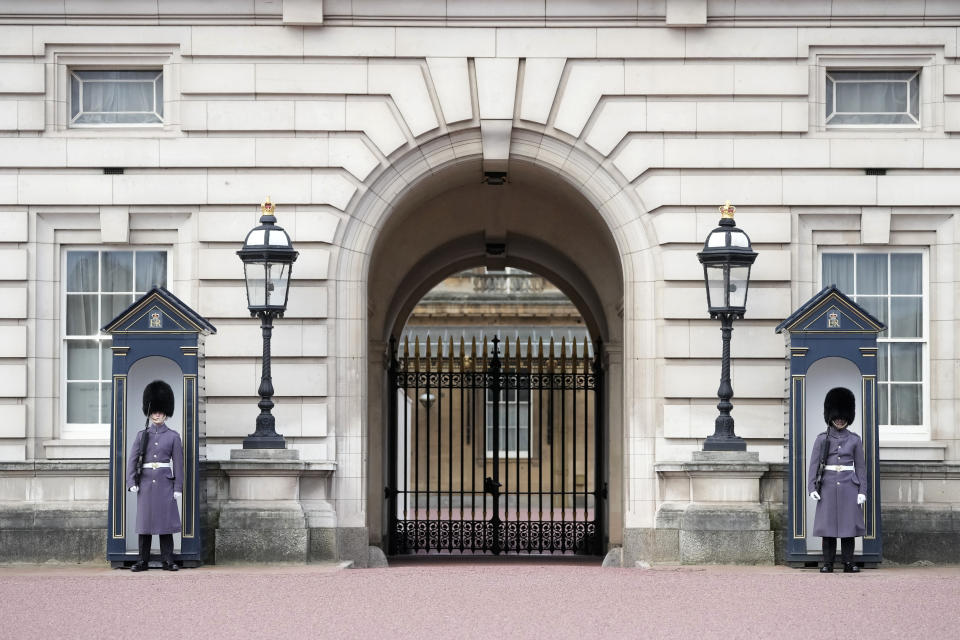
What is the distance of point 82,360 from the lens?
14945 mm

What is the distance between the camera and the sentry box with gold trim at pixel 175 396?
13.4 meters

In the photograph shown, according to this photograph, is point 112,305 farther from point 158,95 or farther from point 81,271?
point 158,95

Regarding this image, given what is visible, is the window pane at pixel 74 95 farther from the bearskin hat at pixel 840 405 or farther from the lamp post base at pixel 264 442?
the bearskin hat at pixel 840 405

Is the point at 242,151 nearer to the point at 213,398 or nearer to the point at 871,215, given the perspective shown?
the point at 213,398

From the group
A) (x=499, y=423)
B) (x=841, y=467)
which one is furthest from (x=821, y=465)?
(x=499, y=423)

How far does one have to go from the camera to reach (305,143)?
577 inches

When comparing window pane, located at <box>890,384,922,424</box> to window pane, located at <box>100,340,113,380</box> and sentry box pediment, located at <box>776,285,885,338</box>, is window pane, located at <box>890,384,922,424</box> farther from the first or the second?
window pane, located at <box>100,340,113,380</box>

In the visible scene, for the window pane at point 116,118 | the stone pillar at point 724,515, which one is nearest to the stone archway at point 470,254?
the stone pillar at point 724,515

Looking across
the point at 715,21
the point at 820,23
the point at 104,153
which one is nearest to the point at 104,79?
the point at 104,153

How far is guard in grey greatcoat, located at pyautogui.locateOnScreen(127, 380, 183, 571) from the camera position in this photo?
13.1 meters

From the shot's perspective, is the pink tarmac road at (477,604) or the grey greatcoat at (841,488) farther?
the grey greatcoat at (841,488)

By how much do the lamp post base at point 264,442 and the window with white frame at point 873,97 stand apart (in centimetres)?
557

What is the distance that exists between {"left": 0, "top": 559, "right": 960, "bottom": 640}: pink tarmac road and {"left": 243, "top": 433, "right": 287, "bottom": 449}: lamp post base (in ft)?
3.38

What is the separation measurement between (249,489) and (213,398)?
1.09 metres
